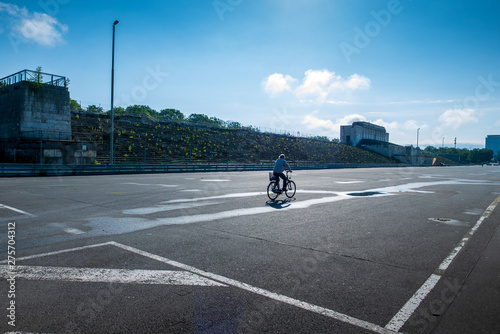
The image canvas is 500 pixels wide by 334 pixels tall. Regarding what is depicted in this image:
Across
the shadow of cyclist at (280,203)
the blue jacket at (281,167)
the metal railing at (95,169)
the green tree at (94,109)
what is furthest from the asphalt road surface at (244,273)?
the green tree at (94,109)

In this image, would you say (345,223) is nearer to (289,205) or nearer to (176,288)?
(289,205)

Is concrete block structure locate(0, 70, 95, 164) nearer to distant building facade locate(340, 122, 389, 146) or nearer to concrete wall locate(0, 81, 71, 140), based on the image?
concrete wall locate(0, 81, 71, 140)

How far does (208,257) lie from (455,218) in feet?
24.9

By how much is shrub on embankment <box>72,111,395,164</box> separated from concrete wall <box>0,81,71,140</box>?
4.92 meters

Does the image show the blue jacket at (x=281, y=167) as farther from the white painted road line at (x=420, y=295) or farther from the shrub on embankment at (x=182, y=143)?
the shrub on embankment at (x=182, y=143)

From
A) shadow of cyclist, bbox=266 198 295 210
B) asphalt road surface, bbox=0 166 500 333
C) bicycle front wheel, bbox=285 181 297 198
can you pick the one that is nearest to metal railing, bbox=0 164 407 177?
asphalt road surface, bbox=0 166 500 333

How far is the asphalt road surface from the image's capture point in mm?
3359

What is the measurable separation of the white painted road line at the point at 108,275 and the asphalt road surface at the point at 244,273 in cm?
2

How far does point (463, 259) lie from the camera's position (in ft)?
18.1

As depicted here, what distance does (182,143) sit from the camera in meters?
48.3

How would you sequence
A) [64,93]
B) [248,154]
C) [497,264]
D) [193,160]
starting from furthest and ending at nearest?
[248,154], [193,160], [64,93], [497,264]

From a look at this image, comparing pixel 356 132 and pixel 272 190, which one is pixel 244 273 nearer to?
pixel 272 190

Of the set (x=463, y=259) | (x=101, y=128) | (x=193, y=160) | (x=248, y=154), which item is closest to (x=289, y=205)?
(x=463, y=259)

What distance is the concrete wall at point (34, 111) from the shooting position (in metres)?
26.8
